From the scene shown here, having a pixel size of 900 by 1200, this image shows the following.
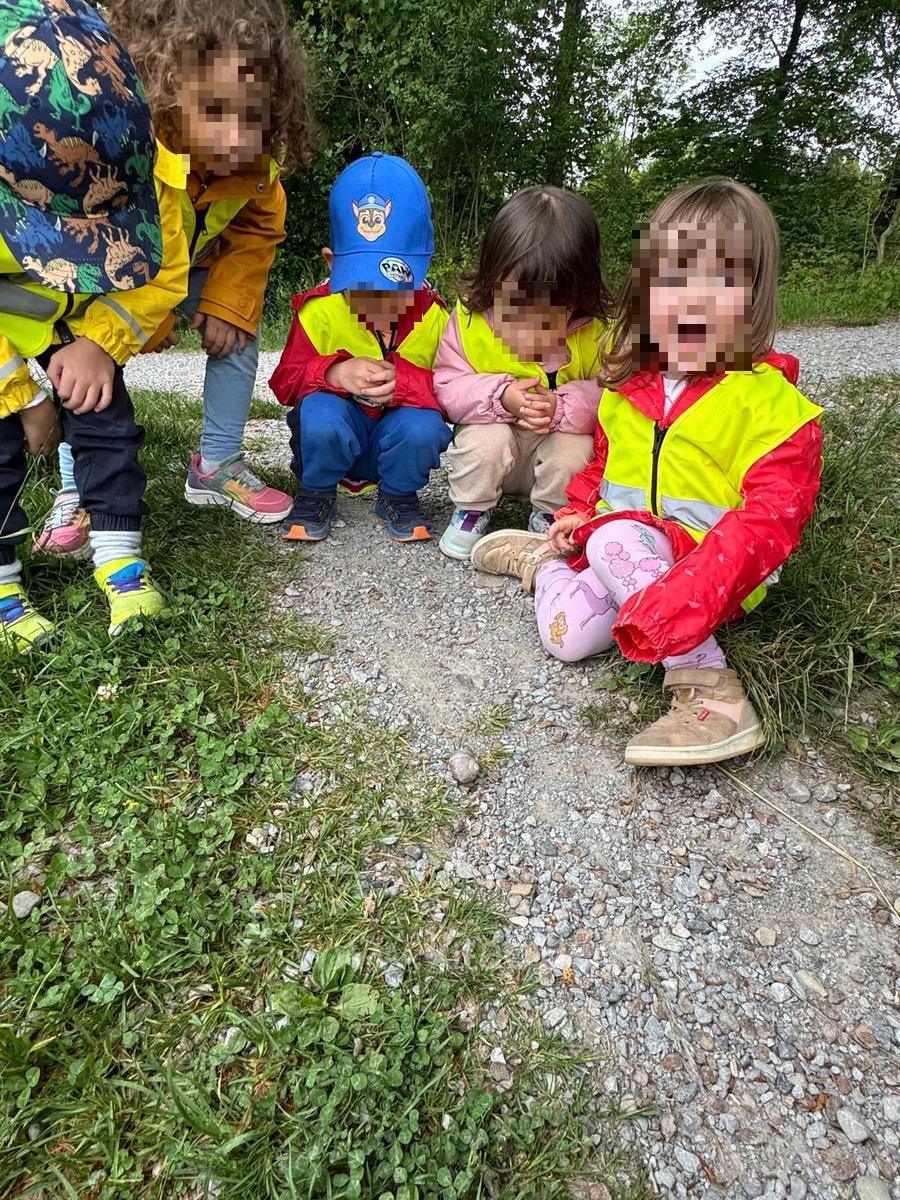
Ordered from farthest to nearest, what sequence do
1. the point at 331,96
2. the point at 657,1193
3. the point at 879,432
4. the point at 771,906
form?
the point at 331,96 < the point at 879,432 < the point at 771,906 < the point at 657,1193

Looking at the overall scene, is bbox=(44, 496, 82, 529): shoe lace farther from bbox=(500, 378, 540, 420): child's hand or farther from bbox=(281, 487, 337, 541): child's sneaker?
bbox=(500, 378, 540, 420): child's hand

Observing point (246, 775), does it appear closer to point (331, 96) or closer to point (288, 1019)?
point (288, 1019)

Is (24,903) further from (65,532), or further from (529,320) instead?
(529,320)

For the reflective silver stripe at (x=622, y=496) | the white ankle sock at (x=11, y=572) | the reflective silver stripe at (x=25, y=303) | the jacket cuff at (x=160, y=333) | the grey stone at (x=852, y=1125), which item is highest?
the reflective silver stripe at (x=25, y=303)

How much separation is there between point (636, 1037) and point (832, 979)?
0.42 metres

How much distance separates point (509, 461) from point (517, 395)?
0.24 metres

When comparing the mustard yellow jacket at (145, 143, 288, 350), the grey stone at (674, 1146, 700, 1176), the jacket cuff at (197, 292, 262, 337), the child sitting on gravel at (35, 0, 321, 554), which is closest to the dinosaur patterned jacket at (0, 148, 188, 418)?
the child sitting on gravel at (35, 0, 321, 554)

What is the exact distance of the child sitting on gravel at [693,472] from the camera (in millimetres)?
1832

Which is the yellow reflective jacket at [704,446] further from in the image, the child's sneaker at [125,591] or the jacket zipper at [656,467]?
the child's sneaker at [125,591]

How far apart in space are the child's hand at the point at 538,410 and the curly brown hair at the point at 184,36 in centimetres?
121

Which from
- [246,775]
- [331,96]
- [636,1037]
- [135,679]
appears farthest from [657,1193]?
[331,96]

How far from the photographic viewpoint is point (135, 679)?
2.07 m

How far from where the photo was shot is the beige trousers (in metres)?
2.68

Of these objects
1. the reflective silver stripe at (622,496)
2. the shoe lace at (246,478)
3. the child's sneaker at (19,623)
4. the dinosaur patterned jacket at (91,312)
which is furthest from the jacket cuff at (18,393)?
the reflective silver stripe at (622,496)
